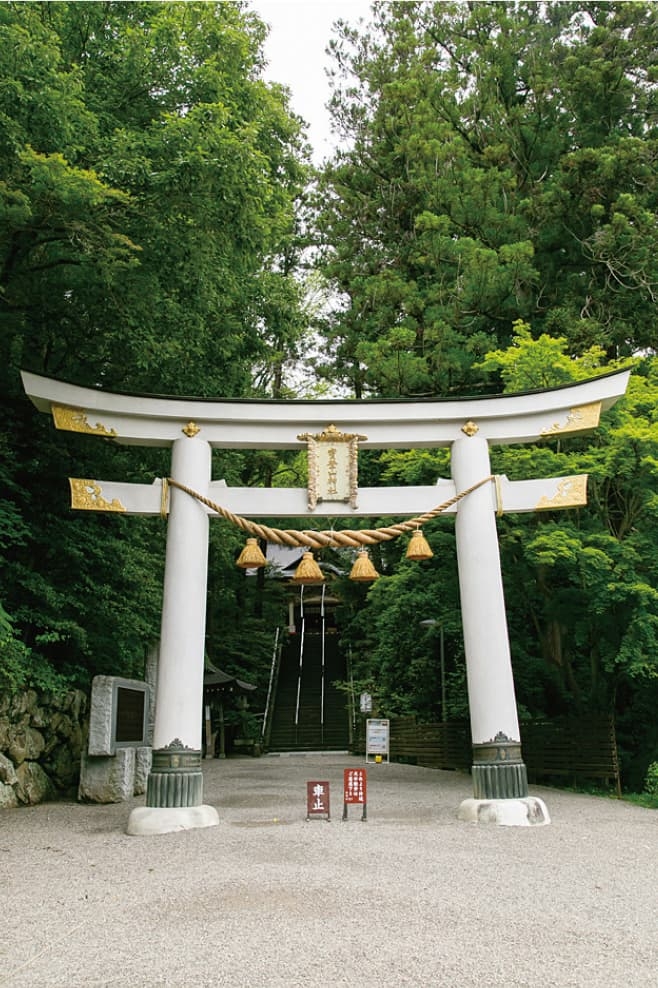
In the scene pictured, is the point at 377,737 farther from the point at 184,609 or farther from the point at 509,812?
the point at 184,609

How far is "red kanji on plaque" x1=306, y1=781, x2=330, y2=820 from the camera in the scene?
23.4 ft

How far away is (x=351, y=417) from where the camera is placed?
806 cm

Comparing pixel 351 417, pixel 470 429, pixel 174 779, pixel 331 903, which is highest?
pixel 351 417

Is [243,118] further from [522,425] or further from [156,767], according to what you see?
[156,767]

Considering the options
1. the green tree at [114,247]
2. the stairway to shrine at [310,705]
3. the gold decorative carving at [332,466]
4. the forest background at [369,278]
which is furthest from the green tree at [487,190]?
the stairway to shrine at [310,705]

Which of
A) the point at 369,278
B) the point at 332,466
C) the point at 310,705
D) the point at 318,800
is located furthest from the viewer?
the point at 310,705

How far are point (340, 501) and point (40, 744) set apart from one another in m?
4.95

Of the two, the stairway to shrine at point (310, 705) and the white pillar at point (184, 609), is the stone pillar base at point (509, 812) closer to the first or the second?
the white pillar at point (184, 609)

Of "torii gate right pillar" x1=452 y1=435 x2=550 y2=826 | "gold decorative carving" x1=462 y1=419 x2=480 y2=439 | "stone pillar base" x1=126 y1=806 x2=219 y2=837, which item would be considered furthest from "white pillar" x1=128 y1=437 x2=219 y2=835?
"gold decorative carving" x1=462 y1=419 x2=480 y2=439

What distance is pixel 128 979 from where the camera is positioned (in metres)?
3.05

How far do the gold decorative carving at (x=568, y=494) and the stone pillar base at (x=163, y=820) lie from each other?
175 inches

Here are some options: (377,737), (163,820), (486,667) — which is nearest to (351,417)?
(486,667)

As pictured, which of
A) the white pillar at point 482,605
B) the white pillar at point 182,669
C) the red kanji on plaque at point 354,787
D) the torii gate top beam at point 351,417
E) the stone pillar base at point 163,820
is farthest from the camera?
the torii gate top beam at point 351,417

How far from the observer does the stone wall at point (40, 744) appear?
336 inches
